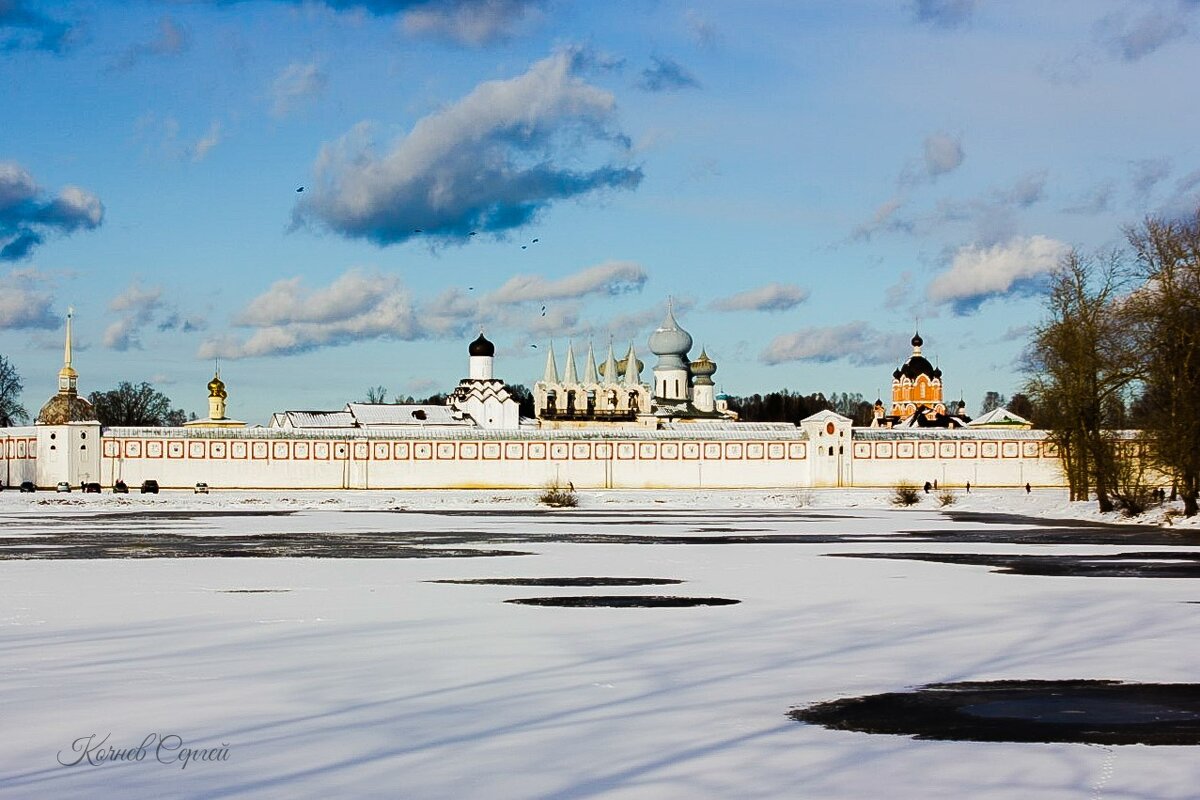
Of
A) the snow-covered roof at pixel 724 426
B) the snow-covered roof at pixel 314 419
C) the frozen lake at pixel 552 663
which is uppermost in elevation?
the snow-covered roof at pixel 314 419

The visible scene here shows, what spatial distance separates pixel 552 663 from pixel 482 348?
82144 millimetres

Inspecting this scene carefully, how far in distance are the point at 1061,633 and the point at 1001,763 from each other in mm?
6649

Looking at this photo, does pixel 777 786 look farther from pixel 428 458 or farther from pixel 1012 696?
pixel 428 458

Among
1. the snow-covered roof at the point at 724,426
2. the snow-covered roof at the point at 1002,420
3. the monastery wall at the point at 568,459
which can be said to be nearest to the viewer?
the monastery wall at the point at 568,459

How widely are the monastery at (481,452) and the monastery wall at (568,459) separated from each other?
0.07 metres

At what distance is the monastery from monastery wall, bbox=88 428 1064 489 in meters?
0.07

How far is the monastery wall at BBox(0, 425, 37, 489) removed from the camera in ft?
248

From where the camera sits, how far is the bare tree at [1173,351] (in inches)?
1538

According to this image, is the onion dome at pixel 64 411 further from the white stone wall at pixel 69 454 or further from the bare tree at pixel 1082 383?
the bare tree at pixel 1082 383

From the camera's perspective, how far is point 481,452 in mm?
78688

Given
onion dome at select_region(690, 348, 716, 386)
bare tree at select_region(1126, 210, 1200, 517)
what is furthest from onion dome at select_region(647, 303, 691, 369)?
bare tree at select_region(1126, 210, 1200, 517)

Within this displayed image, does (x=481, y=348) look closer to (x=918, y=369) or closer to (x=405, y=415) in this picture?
(x=405, y=415)

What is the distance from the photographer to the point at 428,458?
256ft

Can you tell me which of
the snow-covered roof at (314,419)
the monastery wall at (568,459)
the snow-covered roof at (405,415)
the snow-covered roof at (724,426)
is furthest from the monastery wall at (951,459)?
the snow-covered roof at (314,419)
